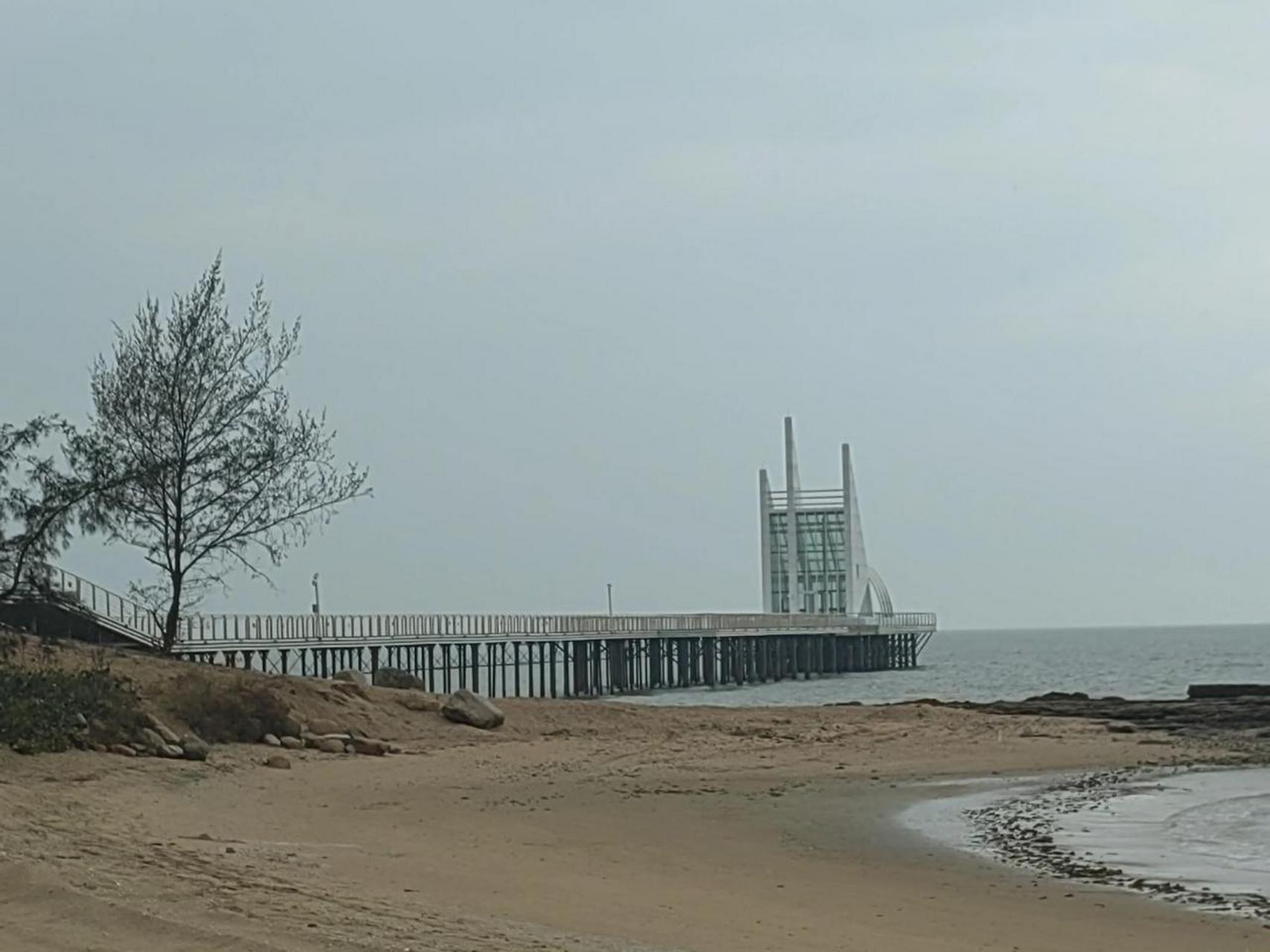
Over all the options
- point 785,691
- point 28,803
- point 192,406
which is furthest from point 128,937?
point 785,691

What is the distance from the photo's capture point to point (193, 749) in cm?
2192

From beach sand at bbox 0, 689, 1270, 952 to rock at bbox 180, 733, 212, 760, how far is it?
457mm

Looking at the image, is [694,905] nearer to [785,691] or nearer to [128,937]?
[128,937]

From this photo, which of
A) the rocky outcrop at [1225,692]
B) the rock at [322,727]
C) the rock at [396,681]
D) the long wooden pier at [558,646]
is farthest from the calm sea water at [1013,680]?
the rock at [322,727]

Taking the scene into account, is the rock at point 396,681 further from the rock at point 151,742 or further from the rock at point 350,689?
the rock at point 151,742

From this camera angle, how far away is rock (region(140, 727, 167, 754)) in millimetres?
21625

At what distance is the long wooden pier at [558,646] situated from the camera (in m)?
44.7

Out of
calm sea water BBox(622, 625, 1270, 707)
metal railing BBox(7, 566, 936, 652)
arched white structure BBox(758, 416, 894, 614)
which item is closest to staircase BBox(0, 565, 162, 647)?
metal railing BBox(7, 566, 936, 652)

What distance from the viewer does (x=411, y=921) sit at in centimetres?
1025

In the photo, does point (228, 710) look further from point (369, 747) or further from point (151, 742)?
point (151, 742)

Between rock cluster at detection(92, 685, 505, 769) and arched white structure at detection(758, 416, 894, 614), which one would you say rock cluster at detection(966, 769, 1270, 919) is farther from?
arched white structure at detection(758, 416, 894, 614)

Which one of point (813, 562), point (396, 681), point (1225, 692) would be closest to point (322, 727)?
point (396, 681)

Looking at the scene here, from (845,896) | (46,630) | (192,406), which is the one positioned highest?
(192,406)

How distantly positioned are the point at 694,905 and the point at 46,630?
68.6ft
